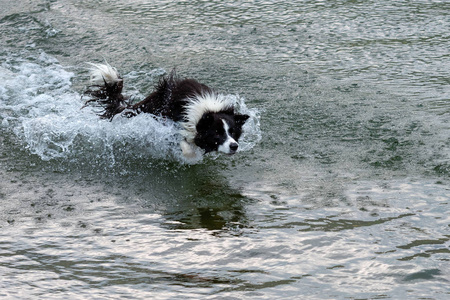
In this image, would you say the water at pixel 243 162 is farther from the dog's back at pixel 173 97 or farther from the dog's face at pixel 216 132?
the dog's face at pixel 216 132

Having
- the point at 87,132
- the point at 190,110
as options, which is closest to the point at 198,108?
the point at 190,110

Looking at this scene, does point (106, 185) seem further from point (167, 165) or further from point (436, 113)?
point (436, 113)

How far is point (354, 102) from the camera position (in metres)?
7.80

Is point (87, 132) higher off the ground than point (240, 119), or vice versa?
point (87, 132)

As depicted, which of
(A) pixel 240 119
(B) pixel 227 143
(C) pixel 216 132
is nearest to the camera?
(B) pixel 227 143

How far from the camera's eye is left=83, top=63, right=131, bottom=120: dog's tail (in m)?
7.16

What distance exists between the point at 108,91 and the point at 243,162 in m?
1.91

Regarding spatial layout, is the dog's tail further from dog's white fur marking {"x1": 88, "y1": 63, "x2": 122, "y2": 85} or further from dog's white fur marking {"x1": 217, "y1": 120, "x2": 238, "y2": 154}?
dog's white fur marking {"x1": 217, "y1": 120, "x2": 238, "y2": 154}

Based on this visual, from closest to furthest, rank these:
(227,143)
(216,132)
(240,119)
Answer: (227,143) → (216,132) → (240,119)

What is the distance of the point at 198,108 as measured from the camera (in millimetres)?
6453

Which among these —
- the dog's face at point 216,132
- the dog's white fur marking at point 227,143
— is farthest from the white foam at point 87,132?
the dog's white fur marking at point 227,143

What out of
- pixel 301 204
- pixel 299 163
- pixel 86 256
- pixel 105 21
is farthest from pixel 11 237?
pixel 105 21

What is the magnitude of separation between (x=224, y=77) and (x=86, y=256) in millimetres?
4569

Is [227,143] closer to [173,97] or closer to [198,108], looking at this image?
[198,108]
